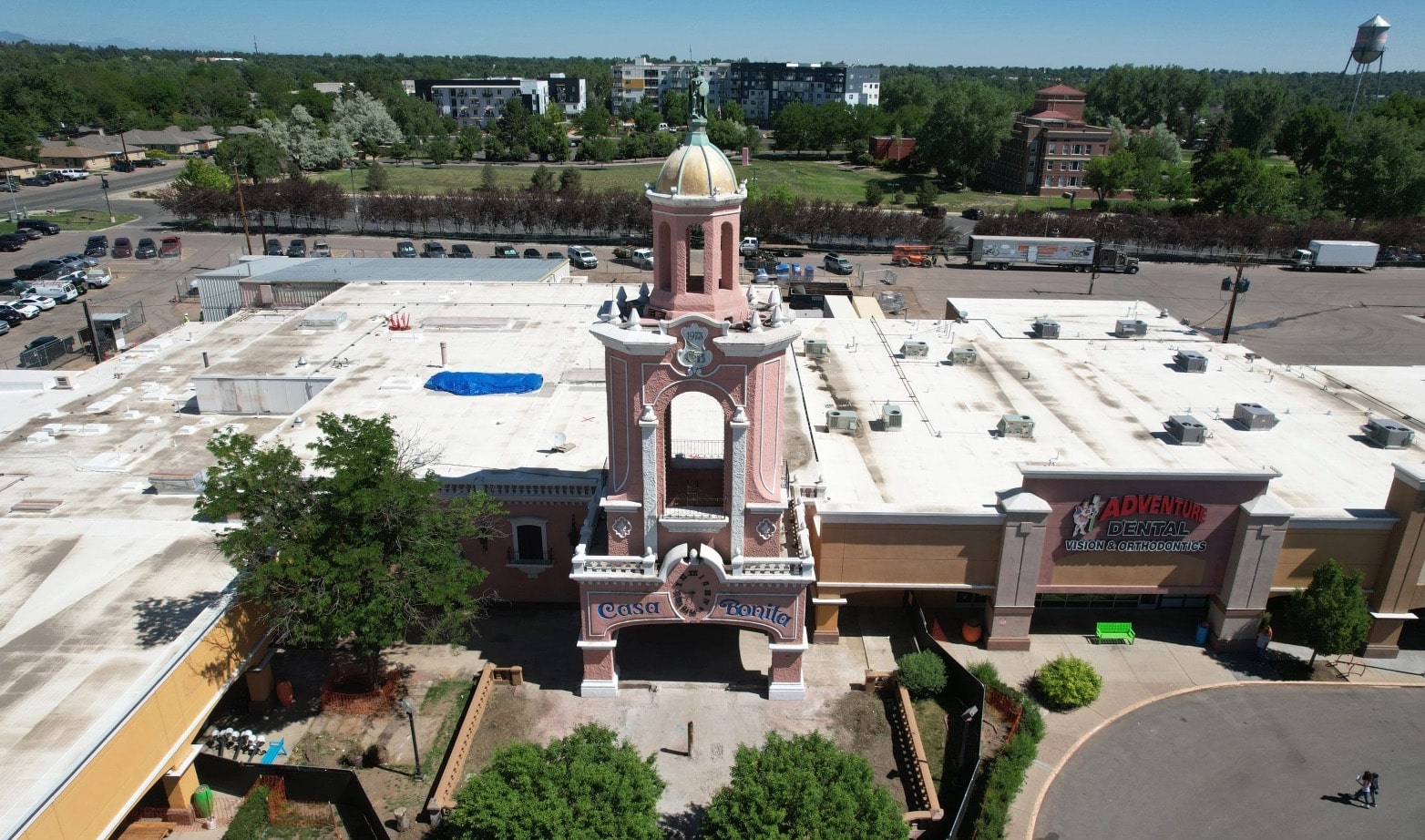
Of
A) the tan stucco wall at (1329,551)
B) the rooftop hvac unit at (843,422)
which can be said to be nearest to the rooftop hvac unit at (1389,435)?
the tan stucco wall at (1329,551)

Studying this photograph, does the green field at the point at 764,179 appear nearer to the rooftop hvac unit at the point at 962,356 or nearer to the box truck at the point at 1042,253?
the box truck at the point at 1042,253

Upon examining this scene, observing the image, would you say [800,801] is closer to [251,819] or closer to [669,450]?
→ [669,450]

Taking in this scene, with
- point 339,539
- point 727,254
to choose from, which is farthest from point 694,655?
point 727,254

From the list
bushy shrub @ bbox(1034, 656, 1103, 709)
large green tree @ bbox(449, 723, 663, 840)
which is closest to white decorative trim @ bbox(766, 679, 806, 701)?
large green tree @ bbox(449, 723, 663, 840)

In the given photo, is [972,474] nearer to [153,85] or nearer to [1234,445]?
[1234,445]

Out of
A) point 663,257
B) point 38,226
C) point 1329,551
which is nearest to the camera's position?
point 663,257

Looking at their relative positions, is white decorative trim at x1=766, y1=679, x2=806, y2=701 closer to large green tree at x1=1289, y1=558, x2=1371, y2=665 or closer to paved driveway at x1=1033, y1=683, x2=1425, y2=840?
paved driveway at x1=1033, y1=683, x2=1425, y2=840

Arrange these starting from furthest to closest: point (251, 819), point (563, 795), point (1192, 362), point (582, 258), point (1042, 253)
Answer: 1. point (1042, 253)
2. point (582, 258)
3. point (1192, 362)
4. point (251, 819)
5. point (563, 795)

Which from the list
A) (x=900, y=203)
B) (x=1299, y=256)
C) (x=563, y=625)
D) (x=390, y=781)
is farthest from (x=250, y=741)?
(x=900, y=203)
